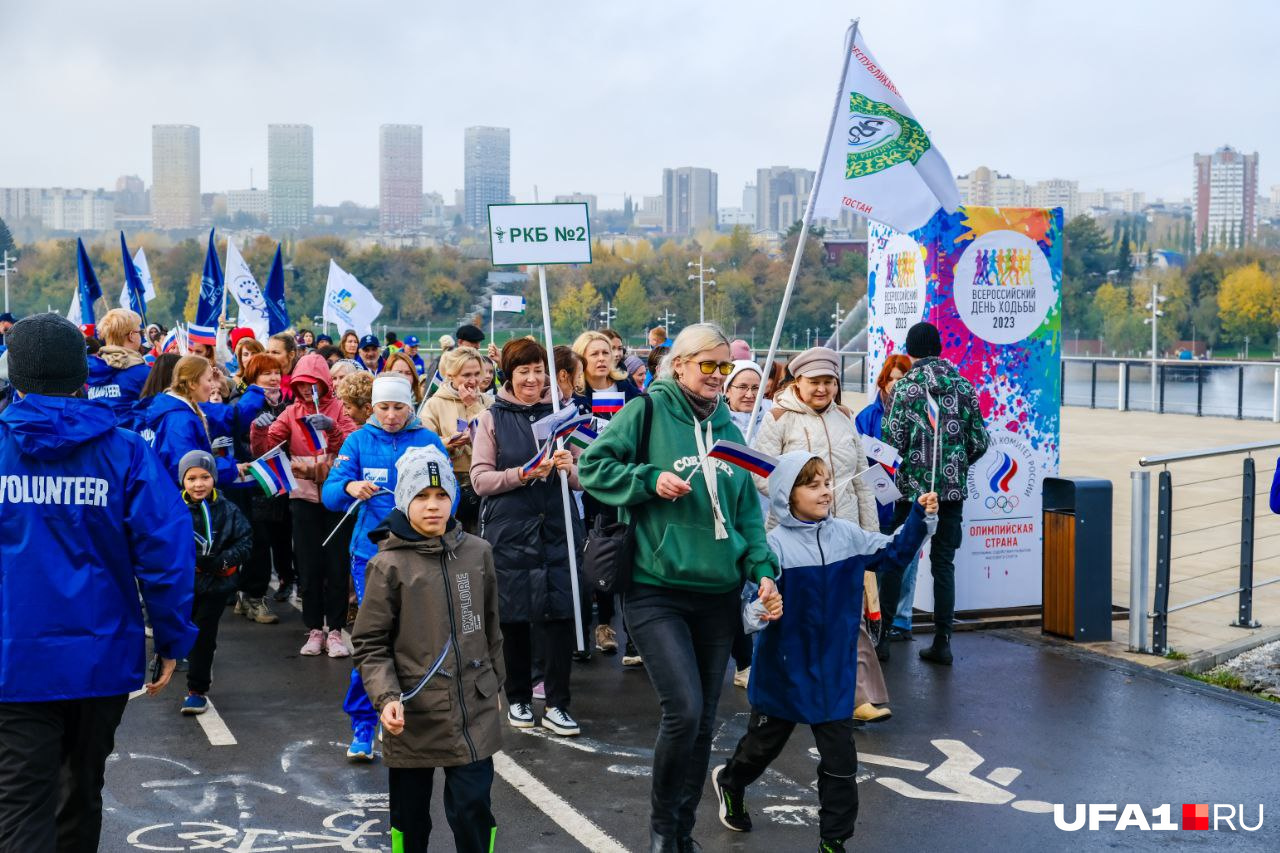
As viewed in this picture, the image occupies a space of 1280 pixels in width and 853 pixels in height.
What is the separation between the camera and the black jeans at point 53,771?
4.04 meters

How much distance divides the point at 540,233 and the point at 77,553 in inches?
179

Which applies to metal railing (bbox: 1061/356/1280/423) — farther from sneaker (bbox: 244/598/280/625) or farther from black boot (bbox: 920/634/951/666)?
sneaker (bbox: 244/598/280/625)

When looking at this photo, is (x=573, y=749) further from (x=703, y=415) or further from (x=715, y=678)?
(x=703, y=415)

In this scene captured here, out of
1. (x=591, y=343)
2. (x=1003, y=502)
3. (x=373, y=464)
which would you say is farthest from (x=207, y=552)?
(x=1003, y=502)

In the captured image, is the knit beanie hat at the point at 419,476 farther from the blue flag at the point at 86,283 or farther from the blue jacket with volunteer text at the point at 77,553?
the blue flag at the point at 86,283

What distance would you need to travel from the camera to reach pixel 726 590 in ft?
17.0

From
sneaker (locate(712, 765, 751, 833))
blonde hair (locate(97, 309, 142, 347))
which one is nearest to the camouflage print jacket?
sneaker (locate(712, 765, 751, 833))

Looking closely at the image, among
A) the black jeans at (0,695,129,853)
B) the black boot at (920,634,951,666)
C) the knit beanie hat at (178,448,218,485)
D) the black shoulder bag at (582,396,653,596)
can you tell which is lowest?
the black boot at (920,634,951,666)

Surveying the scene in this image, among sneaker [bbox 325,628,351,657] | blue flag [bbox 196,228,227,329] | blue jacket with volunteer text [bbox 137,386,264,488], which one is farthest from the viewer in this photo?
blue flag [bbox 196,228,227,329]

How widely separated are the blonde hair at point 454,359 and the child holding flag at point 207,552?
1.82m

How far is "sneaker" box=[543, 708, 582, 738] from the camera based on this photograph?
6934 mm

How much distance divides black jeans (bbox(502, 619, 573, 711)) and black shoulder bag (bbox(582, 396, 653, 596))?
1.79m

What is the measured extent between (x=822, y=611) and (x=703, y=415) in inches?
32.6

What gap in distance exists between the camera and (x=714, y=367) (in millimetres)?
5270
